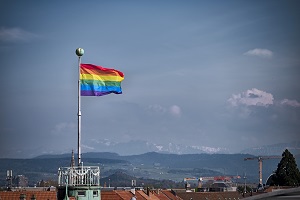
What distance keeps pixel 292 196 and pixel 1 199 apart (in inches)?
2295

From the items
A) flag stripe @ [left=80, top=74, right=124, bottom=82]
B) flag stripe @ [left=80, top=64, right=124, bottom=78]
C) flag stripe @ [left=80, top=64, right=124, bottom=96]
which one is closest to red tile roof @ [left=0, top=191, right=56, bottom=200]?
flag stripe @ [left=80, top=64, right=124, bottom=96]

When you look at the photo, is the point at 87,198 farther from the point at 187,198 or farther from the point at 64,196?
the point at 187,198

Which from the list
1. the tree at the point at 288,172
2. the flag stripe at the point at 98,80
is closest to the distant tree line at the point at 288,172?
the tree at the point at 288,172

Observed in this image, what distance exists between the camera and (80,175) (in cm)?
4347

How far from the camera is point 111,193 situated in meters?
109

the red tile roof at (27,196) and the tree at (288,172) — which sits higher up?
the tree at (288,172)

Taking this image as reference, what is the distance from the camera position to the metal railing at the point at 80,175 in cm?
4331

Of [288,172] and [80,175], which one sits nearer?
[80,175]

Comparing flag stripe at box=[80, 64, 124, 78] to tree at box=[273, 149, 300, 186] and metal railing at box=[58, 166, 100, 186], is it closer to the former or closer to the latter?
metal railing at box=[58, 166, 100, 186]

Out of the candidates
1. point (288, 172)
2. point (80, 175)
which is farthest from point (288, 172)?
point (80, 175)

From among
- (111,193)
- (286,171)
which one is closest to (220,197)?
(286,171)

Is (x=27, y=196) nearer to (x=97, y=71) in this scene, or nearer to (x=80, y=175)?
(x=97, y=71)

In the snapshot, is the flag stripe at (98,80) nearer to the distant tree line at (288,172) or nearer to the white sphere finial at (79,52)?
the white sphere finial at (79,52)

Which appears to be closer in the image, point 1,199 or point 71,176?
point 71,176
